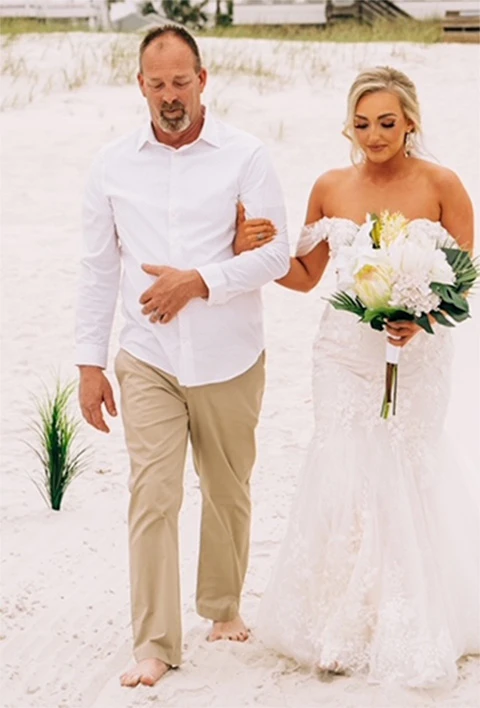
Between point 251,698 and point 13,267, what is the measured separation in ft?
27.7

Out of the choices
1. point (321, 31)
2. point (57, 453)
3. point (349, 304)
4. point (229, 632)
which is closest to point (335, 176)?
point (349, 304)

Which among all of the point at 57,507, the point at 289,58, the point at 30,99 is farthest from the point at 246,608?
the point at 289,58

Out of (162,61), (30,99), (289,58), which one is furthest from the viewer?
(289,58)

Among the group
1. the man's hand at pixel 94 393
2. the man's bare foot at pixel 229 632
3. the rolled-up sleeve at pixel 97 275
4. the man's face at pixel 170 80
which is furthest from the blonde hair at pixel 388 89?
the man's bare foot at pixel 229 632

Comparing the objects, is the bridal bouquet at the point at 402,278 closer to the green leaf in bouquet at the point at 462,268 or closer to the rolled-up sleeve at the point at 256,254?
the green leaf in bouquet at the point at 462,268

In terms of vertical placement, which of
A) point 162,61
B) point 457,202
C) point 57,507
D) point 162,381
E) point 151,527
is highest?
point 162,61

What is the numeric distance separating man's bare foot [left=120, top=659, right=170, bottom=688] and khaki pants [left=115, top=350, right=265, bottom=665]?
0.09 ft

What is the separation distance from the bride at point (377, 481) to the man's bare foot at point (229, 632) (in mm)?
184

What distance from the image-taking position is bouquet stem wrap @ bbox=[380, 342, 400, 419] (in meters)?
5.16

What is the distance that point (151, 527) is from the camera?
515cm

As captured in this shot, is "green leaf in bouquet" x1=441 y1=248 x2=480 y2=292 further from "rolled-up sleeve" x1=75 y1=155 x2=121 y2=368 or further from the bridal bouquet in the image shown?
"rolled-up sleeve" x1=75 y1=155 x2=121 y2=368

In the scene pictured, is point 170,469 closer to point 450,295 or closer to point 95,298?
point 95,298

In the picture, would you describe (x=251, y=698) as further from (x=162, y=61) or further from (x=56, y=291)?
(x=56, y=291)

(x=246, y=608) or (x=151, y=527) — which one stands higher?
(x=151, y=527)
